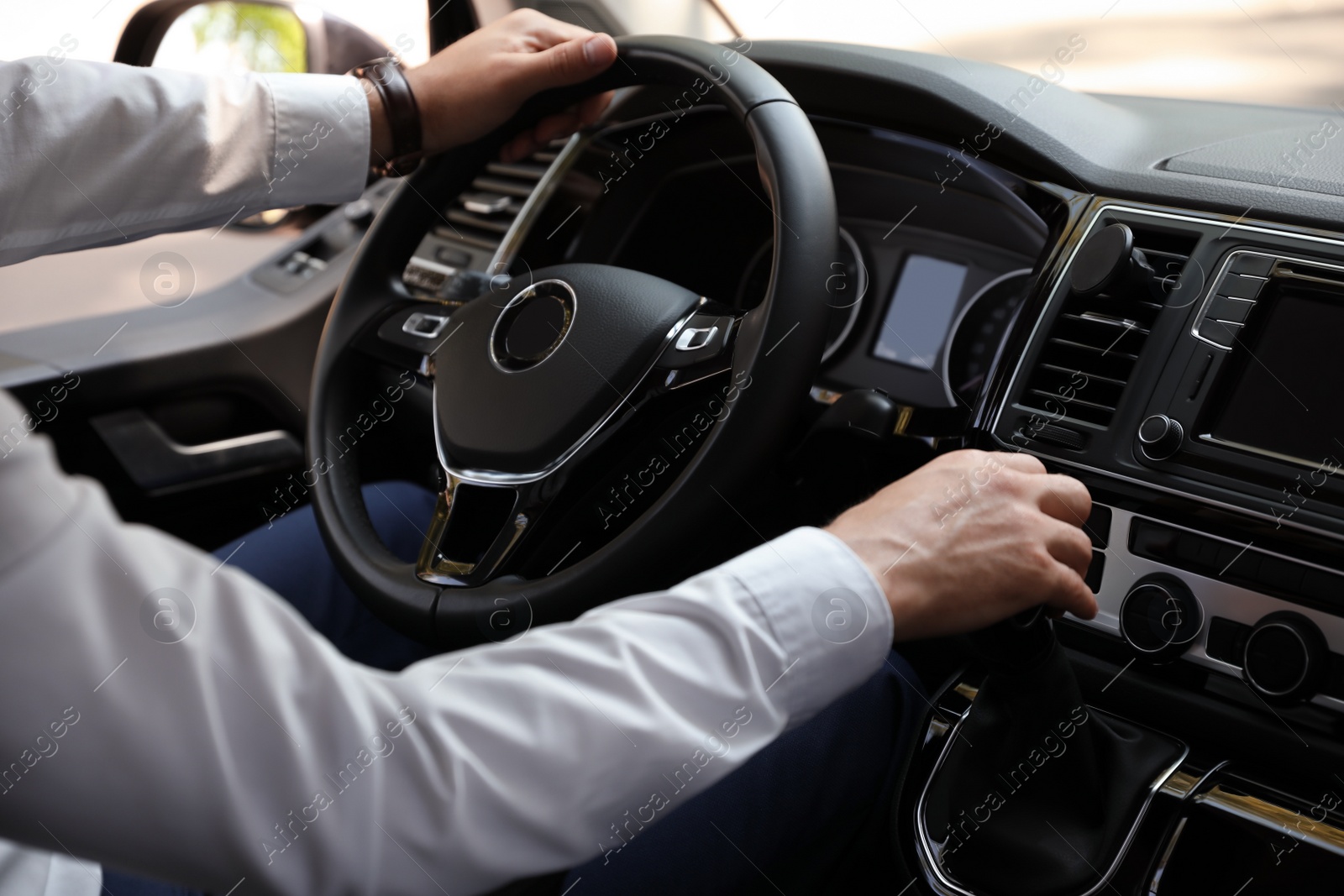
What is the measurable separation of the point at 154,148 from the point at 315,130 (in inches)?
5.8

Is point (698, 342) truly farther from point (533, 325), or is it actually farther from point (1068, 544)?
point (1068, 544)

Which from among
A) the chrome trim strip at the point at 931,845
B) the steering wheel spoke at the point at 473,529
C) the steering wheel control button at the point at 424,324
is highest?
the steering wheel control button at the point at 424,324

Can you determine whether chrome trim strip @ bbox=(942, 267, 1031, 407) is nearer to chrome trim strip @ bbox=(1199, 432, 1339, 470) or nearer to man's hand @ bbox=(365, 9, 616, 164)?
chrome trim strip @ bbox=(1199, 432, 1339, 470)

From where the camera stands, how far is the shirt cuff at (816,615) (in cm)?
53

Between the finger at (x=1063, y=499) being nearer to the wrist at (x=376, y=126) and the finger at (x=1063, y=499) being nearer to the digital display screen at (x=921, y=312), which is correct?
the digital display screen at (x=921, y=312)

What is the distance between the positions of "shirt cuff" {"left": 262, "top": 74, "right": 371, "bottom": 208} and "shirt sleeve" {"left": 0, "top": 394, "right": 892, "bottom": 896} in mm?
656

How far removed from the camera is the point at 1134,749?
78cm

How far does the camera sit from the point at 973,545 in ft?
1.90

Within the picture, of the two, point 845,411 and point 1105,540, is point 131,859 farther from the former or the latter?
point 1105,540

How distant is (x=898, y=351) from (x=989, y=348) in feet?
0.38

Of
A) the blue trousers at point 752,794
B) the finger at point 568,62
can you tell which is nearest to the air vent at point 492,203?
the finger at point 568,62

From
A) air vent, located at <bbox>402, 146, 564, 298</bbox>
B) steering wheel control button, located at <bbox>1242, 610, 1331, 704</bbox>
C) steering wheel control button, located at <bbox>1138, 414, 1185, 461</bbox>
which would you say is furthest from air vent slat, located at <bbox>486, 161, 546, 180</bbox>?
steering wheel control button, located at <bbox>1242, 610, 1331, 704</bbox>

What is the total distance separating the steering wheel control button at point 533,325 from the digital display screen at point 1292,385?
0.52m

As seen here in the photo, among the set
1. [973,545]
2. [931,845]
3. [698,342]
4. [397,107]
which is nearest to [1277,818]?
[931,845]
